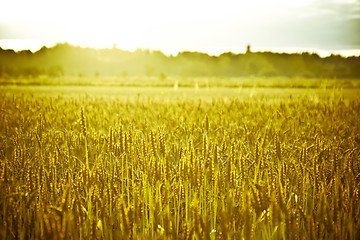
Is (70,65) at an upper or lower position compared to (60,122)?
upper

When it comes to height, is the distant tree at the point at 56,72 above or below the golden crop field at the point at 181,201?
above

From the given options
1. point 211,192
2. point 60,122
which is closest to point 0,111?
point 60,122

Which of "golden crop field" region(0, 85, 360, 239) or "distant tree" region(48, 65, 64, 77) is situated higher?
"distant tree" region(48, 65, 64, 77)

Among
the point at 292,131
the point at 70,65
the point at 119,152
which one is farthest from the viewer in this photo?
the point at 70,65

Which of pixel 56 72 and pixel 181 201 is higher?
pixel 56 72

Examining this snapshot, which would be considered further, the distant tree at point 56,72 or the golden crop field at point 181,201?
the distant tree at point 56,72

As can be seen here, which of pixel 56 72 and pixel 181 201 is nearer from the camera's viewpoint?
pixel 181 201

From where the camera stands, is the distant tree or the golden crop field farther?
the distant tree

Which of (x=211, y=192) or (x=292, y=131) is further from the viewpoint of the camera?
(x=292, y=131)

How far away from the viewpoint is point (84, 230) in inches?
61.7

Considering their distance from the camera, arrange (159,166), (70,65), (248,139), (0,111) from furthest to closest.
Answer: (70,65) → (0,111) → (248,139) → (159,166)

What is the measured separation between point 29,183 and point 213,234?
1115mm

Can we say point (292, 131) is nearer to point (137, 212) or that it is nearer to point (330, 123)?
point (330, 123)

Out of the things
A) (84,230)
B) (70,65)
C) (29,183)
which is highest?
(70,65)
